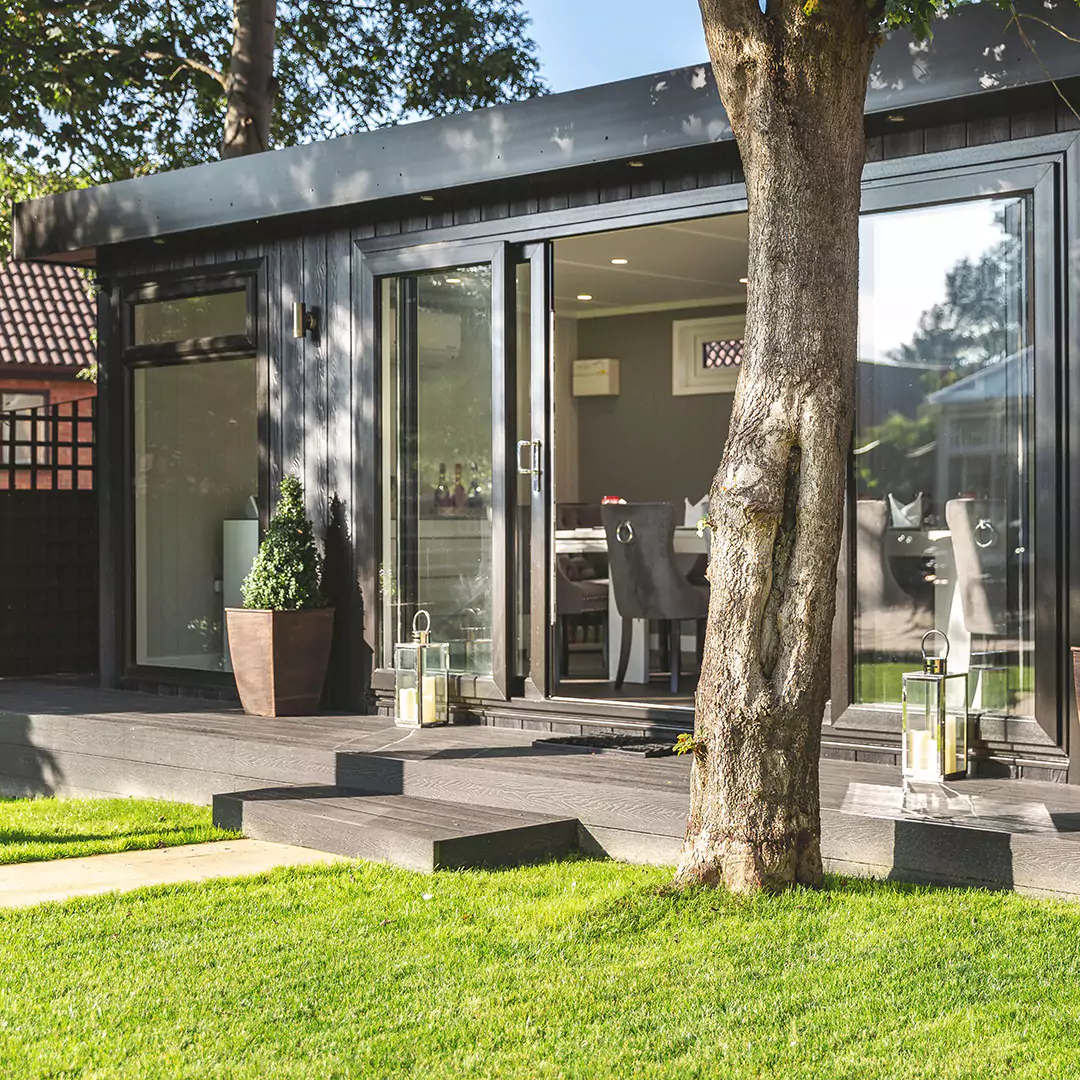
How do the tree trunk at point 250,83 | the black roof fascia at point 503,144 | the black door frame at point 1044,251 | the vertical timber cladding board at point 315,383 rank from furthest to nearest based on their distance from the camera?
the tree trunk at point 250,83, the vertical timber cladding board at point 315,383, the black door frame at point 1044,251, the black roof fascia at point 503,144

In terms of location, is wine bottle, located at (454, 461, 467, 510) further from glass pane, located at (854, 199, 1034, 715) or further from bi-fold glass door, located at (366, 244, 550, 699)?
glass pane, located at (854, 199, 1034, 715)

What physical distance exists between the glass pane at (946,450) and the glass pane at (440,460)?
71.5 inches

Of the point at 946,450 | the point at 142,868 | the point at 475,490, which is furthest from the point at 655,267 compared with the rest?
the point at 142,868

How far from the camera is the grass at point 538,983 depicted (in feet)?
9.70

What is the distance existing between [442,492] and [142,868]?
241 cm

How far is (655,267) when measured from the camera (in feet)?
32.7

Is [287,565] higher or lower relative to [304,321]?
lower

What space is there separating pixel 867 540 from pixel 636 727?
50.7 inches

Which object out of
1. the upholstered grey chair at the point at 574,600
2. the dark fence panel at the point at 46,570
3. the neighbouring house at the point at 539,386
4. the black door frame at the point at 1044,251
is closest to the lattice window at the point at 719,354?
the neighbouring house at the point at 539,386

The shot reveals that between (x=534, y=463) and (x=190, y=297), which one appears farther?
(x=190, y=297)

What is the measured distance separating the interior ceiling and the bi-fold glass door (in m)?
1.11

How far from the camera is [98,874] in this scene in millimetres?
4820

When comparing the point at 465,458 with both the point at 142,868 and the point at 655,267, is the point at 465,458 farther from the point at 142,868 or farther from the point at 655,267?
the point at 655,267

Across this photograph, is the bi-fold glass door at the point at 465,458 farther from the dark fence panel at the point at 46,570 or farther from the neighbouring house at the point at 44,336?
the neighbouring house at the point at 44,336
